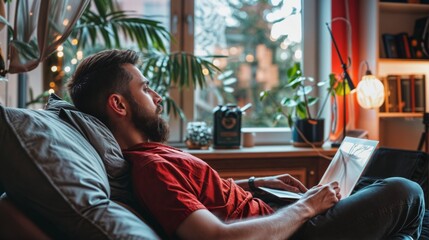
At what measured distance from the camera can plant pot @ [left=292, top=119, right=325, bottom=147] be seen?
8.73 ft

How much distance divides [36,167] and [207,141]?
1689 mm

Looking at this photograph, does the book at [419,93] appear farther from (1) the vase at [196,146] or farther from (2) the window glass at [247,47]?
(1) the vase at [196,146]

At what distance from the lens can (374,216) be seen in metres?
1.19

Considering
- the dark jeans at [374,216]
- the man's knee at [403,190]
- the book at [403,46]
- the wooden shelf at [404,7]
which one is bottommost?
the dark jeans at [374,216]

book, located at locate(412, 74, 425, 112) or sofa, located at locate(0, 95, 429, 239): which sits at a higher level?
book, located at locate(412, 74, 425, 112)

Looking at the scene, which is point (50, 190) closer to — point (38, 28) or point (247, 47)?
point (38, 28)

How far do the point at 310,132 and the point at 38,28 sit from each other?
63.1 inches

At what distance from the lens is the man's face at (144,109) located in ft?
4.84

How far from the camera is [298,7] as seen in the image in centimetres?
306

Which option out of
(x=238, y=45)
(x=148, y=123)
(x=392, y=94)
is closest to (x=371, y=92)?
(x=392, y=94)

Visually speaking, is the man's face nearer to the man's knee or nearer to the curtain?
the curtain

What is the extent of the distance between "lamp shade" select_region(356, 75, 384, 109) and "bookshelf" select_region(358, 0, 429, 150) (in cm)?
16

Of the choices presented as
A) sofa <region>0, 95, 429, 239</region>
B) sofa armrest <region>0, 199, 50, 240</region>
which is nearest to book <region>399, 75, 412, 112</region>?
sofa <region>0, 95, 429, 239</region>

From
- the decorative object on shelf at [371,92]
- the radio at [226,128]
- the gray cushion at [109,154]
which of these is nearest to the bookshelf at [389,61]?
the decorative object on shelf at [371,92]
